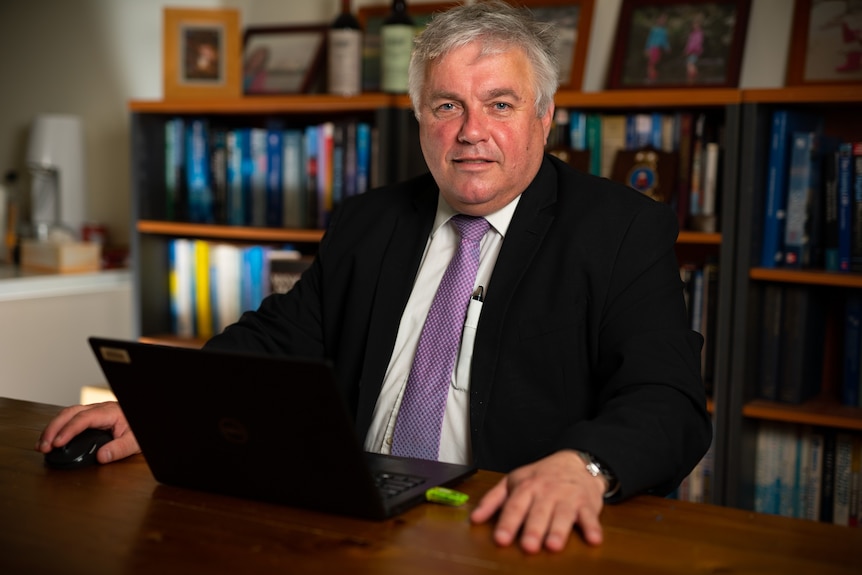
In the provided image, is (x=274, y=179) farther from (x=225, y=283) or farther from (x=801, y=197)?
(x=801, y=197)

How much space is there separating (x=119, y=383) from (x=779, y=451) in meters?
1.94

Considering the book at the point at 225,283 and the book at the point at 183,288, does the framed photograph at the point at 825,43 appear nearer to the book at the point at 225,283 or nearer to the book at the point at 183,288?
the book at the point at 225,283

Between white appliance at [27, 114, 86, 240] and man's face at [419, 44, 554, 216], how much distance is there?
2.18m

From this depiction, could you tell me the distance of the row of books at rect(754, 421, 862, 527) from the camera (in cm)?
251

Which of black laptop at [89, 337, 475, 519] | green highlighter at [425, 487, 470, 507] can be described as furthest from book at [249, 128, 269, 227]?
green highlighter at [425, 487, 470, 507]

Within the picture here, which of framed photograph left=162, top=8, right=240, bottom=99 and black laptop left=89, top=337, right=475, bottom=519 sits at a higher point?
framed photograph left=162, top=8, right=240, bottom=99

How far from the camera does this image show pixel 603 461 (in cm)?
120

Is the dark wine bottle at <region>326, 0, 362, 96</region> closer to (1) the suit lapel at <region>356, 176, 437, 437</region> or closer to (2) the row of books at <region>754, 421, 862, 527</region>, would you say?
(1) the suit lapel at <region>356, 176, 437, 437</region>

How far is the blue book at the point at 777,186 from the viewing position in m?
2.48

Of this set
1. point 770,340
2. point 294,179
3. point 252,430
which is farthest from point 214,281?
point 252,430

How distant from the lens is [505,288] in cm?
167

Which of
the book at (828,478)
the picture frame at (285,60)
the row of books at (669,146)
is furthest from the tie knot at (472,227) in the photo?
the picture frame at (285,60)

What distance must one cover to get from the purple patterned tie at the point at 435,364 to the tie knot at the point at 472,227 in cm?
2

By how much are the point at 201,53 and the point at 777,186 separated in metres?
1.91
